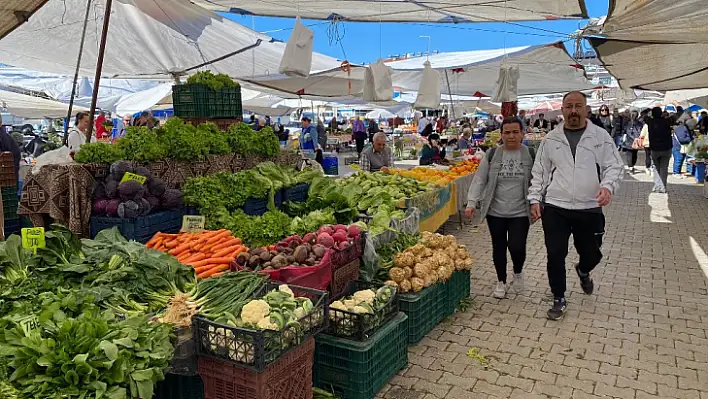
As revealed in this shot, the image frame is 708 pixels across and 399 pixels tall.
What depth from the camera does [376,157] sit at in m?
9.51

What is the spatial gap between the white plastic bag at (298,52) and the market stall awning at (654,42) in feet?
12.6

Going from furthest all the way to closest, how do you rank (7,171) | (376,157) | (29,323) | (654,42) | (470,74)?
(470,74) → (376,157) → (654,42) → (7,171) → (29,323)

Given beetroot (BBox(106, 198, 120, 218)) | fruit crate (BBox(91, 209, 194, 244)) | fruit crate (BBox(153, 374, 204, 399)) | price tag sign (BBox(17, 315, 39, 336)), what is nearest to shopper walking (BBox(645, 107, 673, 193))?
fruit crate (BBox(91, 209, 194, 244))

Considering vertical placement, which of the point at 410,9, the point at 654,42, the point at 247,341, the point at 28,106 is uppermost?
the point at 410,9

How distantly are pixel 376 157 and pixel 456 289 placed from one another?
454 centimetres

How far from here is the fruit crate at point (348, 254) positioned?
14.1 ft

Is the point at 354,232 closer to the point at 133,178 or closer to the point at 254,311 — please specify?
the point at 254,311

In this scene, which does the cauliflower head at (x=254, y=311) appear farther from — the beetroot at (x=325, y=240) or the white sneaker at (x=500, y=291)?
the white sneaker at (x=500, y=291)

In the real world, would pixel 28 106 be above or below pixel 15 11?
below

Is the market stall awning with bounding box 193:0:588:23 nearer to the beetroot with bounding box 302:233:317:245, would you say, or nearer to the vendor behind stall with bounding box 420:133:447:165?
the vendor behind stall with bounding box 420:133:447:165

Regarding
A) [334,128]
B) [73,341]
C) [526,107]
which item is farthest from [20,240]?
[526,107]

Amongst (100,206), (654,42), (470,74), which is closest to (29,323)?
(100,206)

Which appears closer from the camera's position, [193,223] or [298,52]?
[193,223]

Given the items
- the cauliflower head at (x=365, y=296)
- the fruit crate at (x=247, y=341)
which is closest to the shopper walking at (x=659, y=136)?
the cauliflower head at (x=365, y=296)
